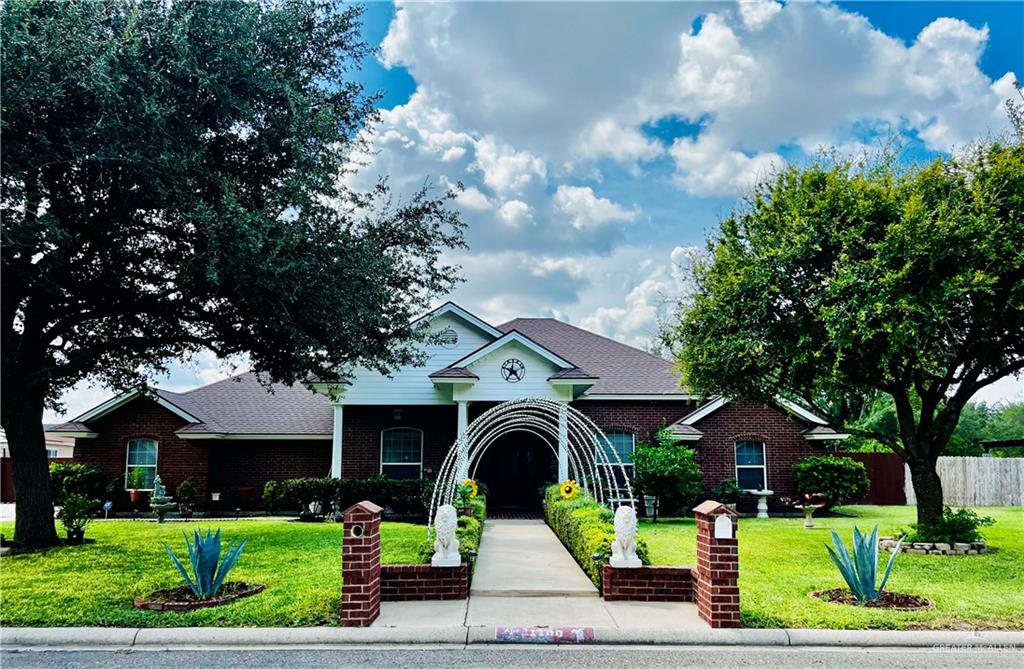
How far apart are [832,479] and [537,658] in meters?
15.8

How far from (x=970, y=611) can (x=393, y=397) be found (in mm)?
14612

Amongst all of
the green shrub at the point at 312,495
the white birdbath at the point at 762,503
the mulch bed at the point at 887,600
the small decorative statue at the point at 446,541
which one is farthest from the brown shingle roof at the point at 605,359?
the small decorative statue at the point at 446,541

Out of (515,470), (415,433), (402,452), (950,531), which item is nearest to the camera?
(950,531)

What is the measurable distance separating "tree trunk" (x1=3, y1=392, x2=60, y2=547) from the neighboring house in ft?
20.7

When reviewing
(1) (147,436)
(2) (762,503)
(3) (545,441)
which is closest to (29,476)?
(1) (147,436)

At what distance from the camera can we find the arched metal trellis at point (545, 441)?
547 inches

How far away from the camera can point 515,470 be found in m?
22.1

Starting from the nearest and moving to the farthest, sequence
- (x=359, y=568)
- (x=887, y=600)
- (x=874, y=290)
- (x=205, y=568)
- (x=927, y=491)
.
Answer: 1. (x=359, y=568)
2. (x=205, y=568)
3. (x=887, y=600)
4. (x=874, y=290)
5. (x=927, y=491)

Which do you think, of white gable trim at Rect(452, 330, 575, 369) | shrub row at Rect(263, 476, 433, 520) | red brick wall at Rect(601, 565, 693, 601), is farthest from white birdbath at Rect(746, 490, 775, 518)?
red brick wall at Rect(601, 565, 693, 601)

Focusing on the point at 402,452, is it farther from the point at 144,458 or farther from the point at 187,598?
the point at 187,598

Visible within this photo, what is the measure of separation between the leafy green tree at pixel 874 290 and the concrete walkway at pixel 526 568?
4509mm

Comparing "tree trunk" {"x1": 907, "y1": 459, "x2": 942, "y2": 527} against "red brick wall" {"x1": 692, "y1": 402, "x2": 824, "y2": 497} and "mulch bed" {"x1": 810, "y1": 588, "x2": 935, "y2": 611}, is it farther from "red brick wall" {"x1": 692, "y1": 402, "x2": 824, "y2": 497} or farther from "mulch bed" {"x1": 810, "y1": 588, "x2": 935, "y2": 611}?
"red brick wall" {"x1": 692, "y1": 402, "x2": 824, "y2": 497}

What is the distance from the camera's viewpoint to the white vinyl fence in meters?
26.0

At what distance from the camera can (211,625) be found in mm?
7500
